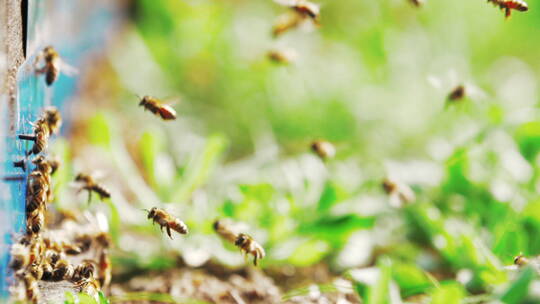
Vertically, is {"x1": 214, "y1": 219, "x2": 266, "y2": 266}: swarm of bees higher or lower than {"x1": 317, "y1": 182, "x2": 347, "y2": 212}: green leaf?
lower

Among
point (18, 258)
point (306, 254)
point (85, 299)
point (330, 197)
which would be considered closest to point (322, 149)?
point (330, 197)

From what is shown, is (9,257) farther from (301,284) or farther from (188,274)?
(301,284)

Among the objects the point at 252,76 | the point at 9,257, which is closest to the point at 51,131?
the point at 9,257

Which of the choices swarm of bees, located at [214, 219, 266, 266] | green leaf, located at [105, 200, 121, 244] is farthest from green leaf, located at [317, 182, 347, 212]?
green leaf, located at [105, 200, 121, 244]

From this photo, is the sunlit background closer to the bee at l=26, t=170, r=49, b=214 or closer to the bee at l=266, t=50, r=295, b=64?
the bee at l=266, t=50, r=295, b=64

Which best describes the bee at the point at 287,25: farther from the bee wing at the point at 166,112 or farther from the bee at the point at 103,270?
the bee at the point at 103,270

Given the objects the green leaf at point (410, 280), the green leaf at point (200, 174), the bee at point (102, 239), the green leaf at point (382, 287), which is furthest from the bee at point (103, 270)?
the green leaf at point (410, 280)
